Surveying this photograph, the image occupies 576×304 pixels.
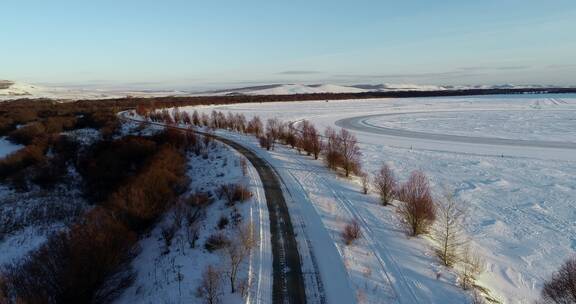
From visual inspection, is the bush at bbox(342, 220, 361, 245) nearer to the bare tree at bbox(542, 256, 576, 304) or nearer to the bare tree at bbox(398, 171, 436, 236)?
the bare tree at bbox(398, 171, 436, 236)

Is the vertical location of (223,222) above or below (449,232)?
above

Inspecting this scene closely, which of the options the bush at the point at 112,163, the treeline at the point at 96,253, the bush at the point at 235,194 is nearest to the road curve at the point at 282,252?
the bush at the point at 235,194

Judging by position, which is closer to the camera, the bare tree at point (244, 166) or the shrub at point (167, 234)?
the shrub at point (167, 234)

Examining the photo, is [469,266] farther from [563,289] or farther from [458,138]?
[458,138]

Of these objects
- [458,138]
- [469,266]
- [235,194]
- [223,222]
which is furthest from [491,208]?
[458,138]

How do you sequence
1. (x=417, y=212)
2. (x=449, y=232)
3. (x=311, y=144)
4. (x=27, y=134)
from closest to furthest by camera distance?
(x=417, y=212), (x=449, y=232), (x=311, y=144), (x=27, y=134)

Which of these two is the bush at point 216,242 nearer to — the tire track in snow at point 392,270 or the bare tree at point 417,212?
the tire track in snow at point 392,270
